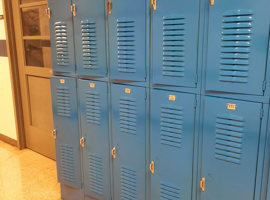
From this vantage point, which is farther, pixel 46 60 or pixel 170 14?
pixel 46 60

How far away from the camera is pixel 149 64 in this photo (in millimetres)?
1887

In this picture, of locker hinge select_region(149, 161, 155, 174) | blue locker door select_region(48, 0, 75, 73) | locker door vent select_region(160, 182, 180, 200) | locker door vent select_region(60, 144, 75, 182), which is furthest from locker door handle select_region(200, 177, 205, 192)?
blue locker door select_region(48, 0, 75, 73)

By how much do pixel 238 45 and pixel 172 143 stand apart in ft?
2.63

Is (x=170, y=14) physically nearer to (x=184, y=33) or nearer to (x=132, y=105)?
(x=184, y=33)

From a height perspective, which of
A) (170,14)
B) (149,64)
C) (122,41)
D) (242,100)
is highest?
(170,14)

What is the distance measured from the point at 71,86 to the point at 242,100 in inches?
60.1

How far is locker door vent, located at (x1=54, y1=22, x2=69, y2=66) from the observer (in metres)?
2.34

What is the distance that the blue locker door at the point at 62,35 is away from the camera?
229 centimetres

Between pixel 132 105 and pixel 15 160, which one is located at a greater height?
pixel 132 105

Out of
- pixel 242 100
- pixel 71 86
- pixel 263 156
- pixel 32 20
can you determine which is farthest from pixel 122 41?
pixel 32 20

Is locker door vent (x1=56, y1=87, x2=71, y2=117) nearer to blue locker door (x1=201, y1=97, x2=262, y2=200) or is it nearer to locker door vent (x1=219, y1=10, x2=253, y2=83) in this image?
blue locker door (x1=201, y1=97, x2=262, y2=200)

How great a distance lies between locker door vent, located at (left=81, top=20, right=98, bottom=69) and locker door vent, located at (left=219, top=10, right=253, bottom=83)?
3.56ft

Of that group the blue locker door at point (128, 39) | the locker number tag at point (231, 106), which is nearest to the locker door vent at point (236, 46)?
the locker number tag at point (231, 106)

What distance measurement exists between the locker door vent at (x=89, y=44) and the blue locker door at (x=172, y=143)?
2.16ft
